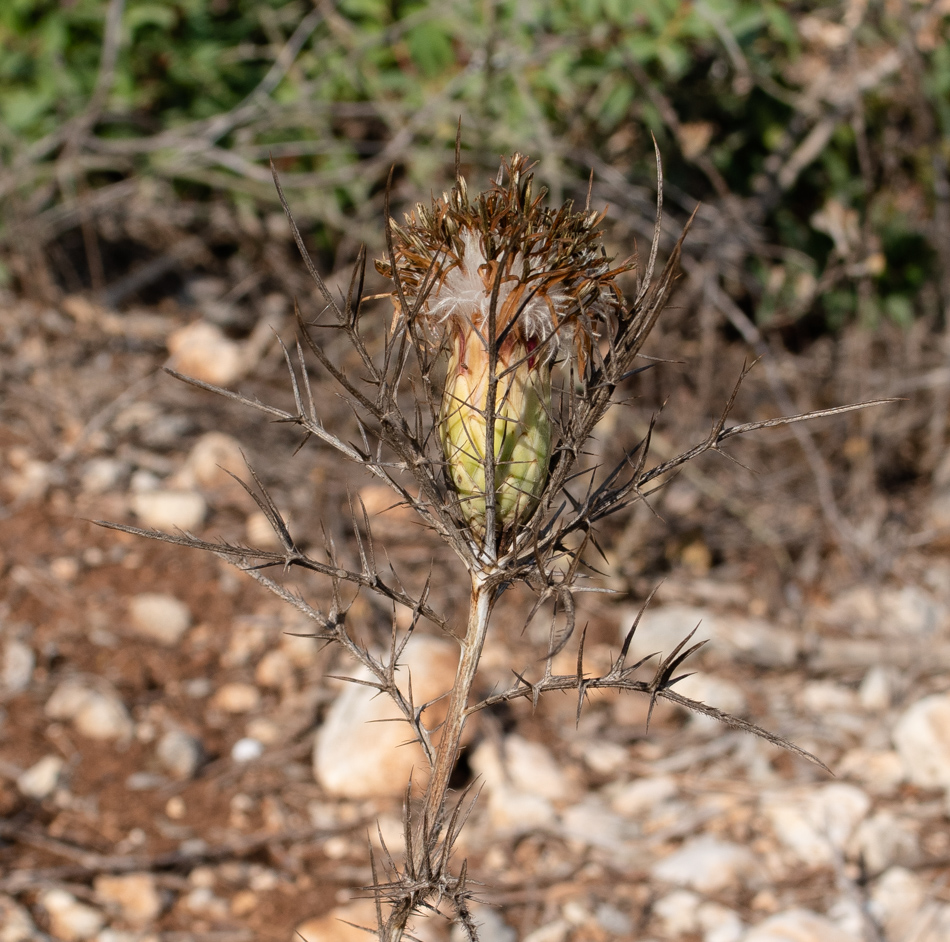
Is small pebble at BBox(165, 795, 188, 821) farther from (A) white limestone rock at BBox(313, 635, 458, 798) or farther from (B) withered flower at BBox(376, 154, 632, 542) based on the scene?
(B) withered flower at BBox(376, 154, 632, 542)

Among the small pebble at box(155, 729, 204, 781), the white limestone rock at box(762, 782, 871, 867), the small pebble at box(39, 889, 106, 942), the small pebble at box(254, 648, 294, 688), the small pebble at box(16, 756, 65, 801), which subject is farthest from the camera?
the small pebble at box(254, 648, 294, 688)

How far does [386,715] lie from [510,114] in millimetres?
2741

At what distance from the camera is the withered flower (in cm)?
126

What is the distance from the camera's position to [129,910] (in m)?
2.92

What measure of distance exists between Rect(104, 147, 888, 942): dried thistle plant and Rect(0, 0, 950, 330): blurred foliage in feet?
9.80

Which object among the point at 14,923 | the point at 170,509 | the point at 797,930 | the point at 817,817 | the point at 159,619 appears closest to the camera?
the point at 797,930

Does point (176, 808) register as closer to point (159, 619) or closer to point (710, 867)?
point (159, 619)

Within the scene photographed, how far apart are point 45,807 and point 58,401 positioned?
2.27 m

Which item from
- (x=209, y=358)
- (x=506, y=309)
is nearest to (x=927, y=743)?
(x=506, y=309)

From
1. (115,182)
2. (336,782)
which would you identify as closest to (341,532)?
(336,782)

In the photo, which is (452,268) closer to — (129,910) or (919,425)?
(129,910)

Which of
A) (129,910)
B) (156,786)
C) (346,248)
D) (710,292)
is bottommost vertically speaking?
(129,910)

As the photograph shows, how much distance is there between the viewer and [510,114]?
14.5 feet

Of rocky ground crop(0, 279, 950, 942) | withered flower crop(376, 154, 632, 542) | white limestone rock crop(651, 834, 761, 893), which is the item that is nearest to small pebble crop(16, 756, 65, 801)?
rocky ground crop(0, 279, 950, 942)
